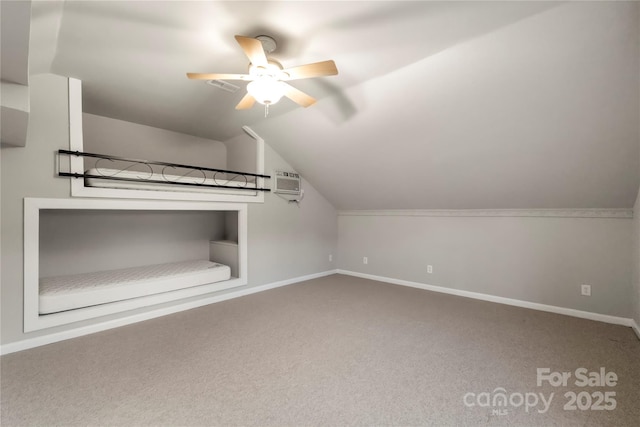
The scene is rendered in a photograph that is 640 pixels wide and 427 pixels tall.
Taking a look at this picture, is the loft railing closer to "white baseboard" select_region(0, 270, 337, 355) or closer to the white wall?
"white baseboard" select_region(0, 270, 337, 355)

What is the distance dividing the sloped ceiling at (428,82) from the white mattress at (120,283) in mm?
2066

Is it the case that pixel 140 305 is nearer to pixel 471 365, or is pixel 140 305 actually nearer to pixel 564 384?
pixel 471 365

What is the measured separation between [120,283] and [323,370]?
2473 millimetres

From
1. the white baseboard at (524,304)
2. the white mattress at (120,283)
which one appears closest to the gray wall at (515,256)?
the white baseboard at (524,304)

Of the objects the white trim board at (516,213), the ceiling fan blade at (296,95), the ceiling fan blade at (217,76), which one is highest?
the ceiling fan blade at (217,76)

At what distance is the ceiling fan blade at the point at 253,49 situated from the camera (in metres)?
1.64

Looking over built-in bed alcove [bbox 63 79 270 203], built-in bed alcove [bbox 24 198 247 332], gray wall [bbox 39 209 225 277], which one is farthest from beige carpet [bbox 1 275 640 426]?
built-in bed alcove [bbox 63 79 270 203]

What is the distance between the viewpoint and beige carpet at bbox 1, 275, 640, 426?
170 centimetres

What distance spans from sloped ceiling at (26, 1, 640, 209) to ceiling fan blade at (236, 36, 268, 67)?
0.97 ft

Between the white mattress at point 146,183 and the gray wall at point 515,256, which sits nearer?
the white mattress at point 146,183

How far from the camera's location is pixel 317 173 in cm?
473

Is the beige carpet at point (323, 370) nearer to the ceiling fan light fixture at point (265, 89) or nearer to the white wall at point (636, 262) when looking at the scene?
the white wall at point (636, 262)

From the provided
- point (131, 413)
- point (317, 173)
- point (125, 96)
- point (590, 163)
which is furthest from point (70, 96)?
point (590, 163)

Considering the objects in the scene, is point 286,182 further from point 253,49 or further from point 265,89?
point 253,49
